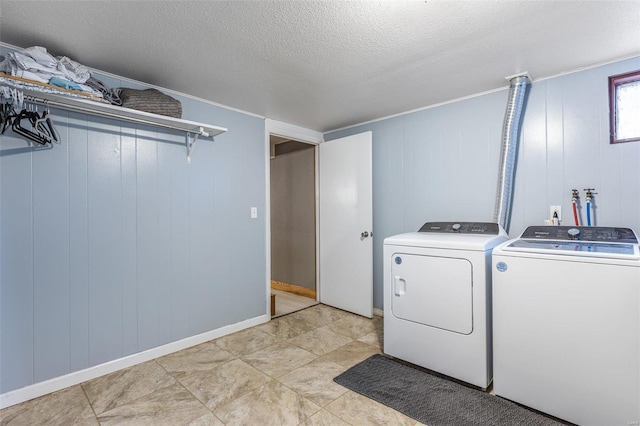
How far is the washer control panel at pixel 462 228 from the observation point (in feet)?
7.92

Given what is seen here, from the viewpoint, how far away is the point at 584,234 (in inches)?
79.3

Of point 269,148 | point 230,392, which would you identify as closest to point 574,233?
point 230,392

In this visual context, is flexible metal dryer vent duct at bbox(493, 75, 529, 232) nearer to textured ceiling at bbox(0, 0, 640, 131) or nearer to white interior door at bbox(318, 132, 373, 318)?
textured ceiling at bbox(0, 0, 640, 131)

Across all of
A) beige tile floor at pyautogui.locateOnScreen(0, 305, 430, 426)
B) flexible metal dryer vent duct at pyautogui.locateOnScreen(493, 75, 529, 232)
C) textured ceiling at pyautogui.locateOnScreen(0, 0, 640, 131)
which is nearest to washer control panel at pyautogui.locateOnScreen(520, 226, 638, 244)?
flexible metal dryer vent duct at pyautogui.locateOnScreen(493, 75, 529, 232)

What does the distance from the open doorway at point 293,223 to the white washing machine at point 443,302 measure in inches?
66.9

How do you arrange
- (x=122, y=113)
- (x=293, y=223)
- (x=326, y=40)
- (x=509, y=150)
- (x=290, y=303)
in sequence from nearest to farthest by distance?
(x=326, y=40)
(x=122, y=113)
(x=509, y=150)
(x=290, y=303)
(x=293, y=223)

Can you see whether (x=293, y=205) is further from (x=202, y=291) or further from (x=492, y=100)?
(x=492, y=100)

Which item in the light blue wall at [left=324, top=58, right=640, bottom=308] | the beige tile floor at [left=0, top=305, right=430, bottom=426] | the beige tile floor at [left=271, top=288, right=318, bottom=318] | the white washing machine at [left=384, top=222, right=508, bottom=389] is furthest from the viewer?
the beige tile floor at [left=271, top=288, right=318, bottom=318]

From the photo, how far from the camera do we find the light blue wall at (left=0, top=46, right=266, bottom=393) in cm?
187

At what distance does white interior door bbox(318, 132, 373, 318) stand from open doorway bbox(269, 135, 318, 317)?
31 cm

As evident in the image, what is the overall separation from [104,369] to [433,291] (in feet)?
7.79

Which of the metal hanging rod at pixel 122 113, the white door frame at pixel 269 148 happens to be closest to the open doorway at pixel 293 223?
the white door frame at pixel 269 148

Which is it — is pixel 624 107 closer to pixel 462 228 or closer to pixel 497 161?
pixel 497 161

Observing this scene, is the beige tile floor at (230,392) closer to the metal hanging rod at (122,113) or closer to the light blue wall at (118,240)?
the light blue wall at (118,240)
